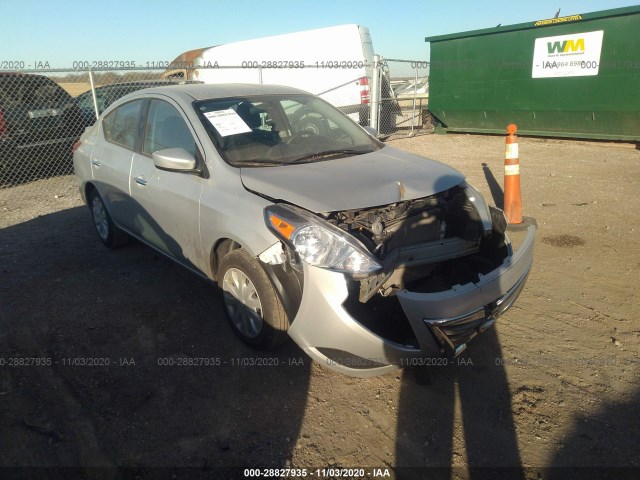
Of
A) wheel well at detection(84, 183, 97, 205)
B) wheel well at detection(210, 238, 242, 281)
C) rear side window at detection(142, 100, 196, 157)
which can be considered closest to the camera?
wheel well at detection(210, 238, 242, 281)

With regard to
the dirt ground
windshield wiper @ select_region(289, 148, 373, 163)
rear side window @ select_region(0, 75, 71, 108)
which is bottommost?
the dirt ground

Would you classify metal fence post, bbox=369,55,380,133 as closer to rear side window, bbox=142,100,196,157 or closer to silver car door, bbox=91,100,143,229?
silver car door, bbox=91,100,143,229

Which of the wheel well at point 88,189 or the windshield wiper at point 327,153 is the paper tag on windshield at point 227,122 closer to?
the windshield wiper at point 327,153

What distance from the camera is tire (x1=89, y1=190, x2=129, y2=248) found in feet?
15.8

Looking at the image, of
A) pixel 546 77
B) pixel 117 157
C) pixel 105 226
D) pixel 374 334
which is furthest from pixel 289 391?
pixel 546 77

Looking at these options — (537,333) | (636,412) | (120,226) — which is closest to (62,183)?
(120,226)

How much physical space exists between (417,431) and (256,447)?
0.85 m

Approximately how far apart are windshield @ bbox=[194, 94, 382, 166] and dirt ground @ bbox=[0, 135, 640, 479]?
1315 mm

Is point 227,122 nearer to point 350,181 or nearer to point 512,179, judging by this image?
point 350,181

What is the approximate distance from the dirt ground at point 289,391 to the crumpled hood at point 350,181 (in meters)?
1.08

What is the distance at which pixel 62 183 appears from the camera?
27.1 feet

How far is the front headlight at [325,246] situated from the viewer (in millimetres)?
2428

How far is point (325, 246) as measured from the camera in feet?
8.09

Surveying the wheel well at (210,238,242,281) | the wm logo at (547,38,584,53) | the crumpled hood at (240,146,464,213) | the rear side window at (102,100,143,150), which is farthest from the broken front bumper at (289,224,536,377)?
the wm logo at (547,38,584,53)
